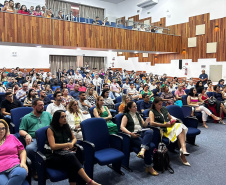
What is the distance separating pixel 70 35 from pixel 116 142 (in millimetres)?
7181

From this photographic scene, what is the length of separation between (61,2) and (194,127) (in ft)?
45.9

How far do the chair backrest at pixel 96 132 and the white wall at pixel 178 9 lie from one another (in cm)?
1109

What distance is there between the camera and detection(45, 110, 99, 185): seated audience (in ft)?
7.59

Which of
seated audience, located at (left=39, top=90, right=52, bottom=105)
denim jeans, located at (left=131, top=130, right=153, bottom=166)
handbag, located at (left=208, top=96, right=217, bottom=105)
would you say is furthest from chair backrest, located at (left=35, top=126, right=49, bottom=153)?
handbag, located at (left=208, top=96, right=217, bottom=105)

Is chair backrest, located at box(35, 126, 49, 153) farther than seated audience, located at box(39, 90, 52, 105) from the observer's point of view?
No

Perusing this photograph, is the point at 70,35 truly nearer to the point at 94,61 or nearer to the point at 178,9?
the point at 94,61

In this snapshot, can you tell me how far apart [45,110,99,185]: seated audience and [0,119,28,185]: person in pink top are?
0.31m

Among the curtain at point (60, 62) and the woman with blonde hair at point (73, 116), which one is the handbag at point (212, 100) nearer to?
the woman with blonde hair at point (73, 116)

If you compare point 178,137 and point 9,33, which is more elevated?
point 9,33

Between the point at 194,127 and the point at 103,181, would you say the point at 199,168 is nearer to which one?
the point at 194,127

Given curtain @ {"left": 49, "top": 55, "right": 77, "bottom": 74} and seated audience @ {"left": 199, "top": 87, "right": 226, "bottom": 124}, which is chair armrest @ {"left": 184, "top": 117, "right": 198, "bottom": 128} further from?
curtain @ {"left": 49, "top": 55, "right": 77, "bottom": 74}

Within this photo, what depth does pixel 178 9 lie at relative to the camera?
512 inches

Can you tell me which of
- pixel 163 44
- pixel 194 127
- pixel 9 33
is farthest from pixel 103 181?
pixel 163 44

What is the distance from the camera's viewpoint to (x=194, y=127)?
13.1 feet
